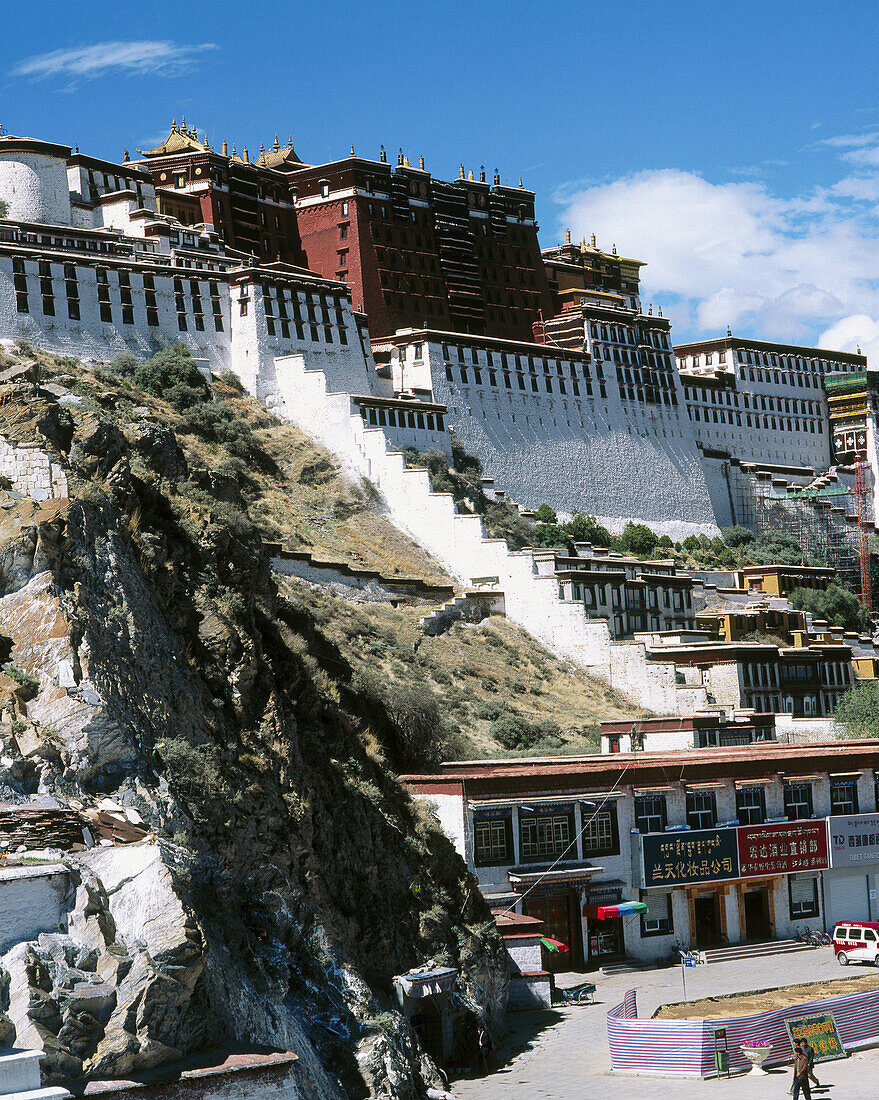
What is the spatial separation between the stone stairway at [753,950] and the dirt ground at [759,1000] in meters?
3.26

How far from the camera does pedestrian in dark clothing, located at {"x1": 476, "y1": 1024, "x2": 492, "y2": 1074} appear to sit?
2588 cm

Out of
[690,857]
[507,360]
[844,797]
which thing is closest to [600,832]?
[690,857]

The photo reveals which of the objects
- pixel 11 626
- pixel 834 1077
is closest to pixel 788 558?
pixel 834 1077

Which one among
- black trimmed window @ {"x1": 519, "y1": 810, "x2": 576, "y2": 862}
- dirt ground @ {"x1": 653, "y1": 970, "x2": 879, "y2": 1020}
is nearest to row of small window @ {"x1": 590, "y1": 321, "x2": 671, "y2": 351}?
black trimmed window @ {"x1": 519, "y1": 810, "x2": 576, "y2": 862}

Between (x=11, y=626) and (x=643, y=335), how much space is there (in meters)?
67.9

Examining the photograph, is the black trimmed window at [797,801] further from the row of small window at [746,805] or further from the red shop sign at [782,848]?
the red shop sign at [782,848]

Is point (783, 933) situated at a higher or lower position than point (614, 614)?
lower

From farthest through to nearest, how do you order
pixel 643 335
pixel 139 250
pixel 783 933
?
pixel 643 335 → pixel 139 250 → pixel 783 933

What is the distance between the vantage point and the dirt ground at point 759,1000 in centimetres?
2867

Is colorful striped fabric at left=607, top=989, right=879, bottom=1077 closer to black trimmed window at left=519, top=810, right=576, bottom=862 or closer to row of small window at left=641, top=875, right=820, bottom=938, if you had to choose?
black trimmed window at left=519, top=810, right=576, bottom=862

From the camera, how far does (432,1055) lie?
25250 mm

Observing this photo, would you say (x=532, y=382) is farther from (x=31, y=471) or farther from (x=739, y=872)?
(x=31, y=471)

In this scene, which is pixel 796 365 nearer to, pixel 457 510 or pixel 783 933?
pixel 457 510

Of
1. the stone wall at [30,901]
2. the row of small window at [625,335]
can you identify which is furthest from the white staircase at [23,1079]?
the row of small window at [625,335]
